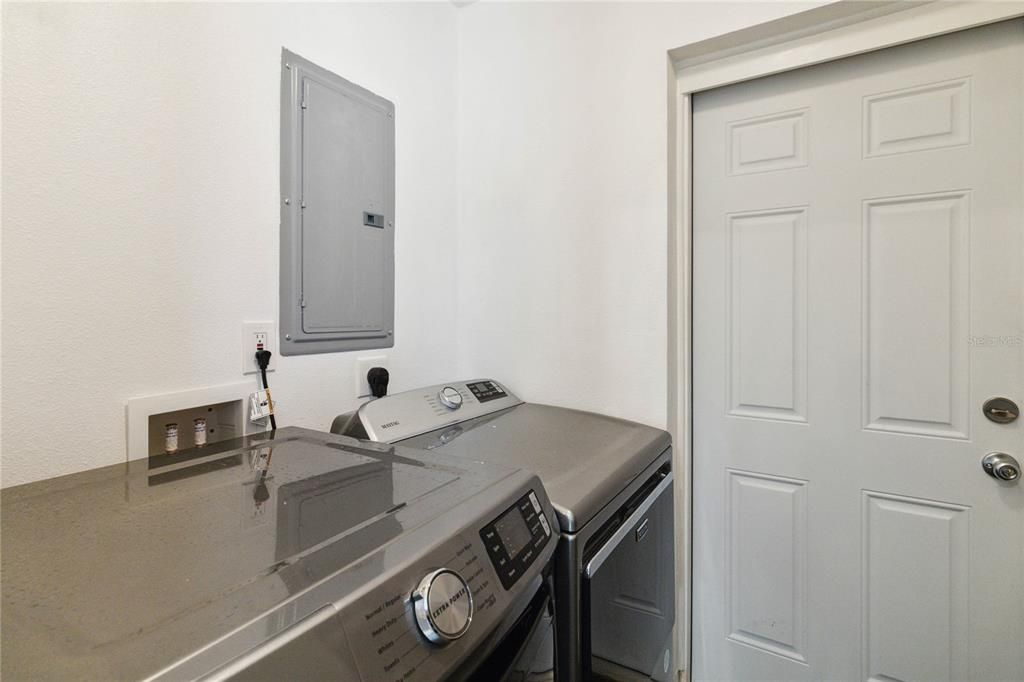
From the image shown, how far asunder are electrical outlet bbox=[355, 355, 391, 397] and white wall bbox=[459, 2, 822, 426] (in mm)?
441

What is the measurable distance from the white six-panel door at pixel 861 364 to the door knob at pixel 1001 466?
0.02 m

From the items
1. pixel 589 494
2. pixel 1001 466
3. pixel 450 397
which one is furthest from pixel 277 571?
pixel 1001 466

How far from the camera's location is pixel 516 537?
2.11 feet

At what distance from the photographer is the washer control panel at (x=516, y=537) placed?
1.92 ft

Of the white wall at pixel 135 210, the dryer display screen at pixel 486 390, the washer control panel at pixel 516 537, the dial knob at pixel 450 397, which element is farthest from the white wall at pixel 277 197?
the washer control panel at pixel 516 537

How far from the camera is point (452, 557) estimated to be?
1.73ft

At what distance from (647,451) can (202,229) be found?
1160 mm

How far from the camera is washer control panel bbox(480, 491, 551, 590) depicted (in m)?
0.59

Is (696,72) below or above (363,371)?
above

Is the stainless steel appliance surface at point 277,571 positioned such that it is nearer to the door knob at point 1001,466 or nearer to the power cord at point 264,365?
the power cord at point 264,365

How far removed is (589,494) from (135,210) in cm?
103

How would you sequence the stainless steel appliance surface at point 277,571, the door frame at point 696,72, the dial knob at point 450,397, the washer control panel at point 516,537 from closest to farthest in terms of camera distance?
the stainless steel appliance surface at point 277,571, the washer control panel at point 516,537, the door frame at point 696,72, the dial knob at point 450,397

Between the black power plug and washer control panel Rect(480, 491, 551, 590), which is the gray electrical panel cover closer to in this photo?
the black power plug

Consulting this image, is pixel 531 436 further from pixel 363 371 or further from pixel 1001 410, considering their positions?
pixel 1001 410
